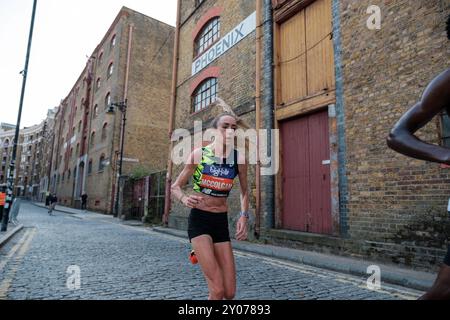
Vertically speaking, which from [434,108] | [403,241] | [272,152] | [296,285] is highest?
[272,152]

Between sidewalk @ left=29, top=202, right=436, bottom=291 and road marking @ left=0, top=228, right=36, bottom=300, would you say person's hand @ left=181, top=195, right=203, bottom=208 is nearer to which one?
road marking @ left=0, top=228, right=36, bottom=300

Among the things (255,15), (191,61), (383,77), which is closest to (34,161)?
(191,61)

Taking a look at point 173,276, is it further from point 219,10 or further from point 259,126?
point 219,10

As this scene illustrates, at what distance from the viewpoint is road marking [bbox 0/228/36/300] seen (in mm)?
3875

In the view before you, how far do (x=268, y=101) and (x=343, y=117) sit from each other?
102 inches

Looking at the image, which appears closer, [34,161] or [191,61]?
[191,61]

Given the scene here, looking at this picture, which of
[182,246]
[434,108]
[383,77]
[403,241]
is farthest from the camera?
[182,246]

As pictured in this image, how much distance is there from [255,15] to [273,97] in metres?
2.98

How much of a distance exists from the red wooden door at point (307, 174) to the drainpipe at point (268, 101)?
348 millimetres

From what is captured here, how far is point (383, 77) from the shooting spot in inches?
248

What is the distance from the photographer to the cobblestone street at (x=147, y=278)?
12.5 ft

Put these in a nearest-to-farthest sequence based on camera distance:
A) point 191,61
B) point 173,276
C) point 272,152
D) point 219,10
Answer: point 173,276 → point 272,152 → point 219,10 → point 191,61

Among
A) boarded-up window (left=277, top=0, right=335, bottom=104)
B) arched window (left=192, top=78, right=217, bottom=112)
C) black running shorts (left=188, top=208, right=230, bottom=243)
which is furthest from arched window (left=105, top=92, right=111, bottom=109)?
black running shorts (left=188, top=208, right=230, bottom=243)

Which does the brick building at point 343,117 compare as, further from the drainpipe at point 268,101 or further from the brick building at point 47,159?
the brick building at point 47,159
